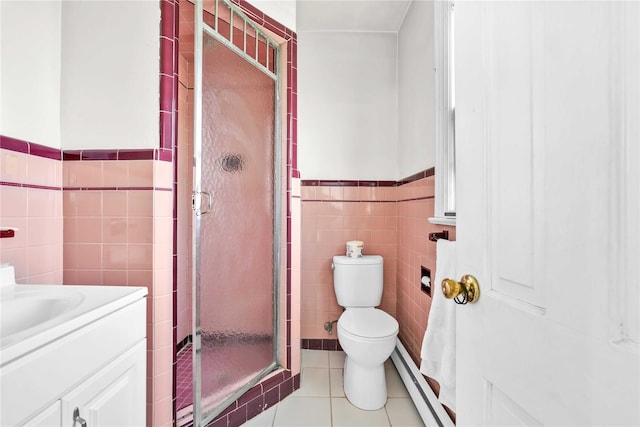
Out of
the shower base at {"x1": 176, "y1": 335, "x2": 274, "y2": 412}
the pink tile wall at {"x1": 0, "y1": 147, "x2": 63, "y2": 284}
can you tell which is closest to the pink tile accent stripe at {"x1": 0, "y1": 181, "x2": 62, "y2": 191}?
the pink tile wall at {"x1": 0, "y1": 147, "x2": 63, "y2": 284}

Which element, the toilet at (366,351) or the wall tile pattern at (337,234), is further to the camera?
the wall tile pattern at (337,234)

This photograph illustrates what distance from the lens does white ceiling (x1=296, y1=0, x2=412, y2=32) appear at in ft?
6.47

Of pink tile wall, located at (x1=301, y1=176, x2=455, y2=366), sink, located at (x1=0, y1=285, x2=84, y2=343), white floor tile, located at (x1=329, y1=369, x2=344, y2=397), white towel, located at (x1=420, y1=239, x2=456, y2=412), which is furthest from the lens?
pink tile wall, located at (x1=301, y1=176, x2=455, y2=366)

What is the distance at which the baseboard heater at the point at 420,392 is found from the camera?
4.41 ft

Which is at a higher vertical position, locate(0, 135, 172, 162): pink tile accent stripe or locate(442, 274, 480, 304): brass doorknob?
locate(0, 135, 172, 162): pink tile accent stripe

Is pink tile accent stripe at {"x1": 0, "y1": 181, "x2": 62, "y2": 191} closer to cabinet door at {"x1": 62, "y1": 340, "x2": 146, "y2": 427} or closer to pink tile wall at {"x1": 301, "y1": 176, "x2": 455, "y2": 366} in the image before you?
cabinet door at {"x1": 62, "y1": 340, "x2": 146, "y2": 427}

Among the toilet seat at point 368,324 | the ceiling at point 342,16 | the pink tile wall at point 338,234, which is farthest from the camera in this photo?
the pink tile wall at point 338,234

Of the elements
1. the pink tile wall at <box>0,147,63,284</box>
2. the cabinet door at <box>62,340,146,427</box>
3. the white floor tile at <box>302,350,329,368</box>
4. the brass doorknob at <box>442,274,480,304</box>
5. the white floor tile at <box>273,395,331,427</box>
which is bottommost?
the white floor tile at <box>273,395,331,427</box>

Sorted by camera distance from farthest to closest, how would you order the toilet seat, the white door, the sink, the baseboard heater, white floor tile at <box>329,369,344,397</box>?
white floor tile at <box>329,369,344,397</box>, the toilet seat, the baseboard heater, the sink, the white door

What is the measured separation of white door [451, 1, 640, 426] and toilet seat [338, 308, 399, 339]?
964 millimetres

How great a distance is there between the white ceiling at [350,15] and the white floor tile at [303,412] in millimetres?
2584

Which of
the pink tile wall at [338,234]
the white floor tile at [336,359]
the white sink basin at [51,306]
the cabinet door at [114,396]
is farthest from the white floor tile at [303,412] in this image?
the white sink basin at [51,306]

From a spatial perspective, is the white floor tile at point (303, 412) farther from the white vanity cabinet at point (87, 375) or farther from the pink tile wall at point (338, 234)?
the white vanity cabinet at point (87, 375)

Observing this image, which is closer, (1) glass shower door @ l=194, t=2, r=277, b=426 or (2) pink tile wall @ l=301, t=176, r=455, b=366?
(1) glass shower door @ l=194, t=2, r=277, b=426
